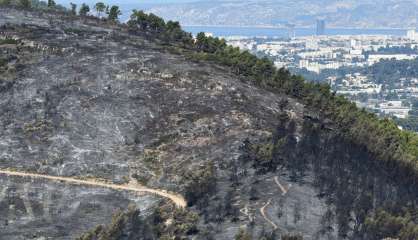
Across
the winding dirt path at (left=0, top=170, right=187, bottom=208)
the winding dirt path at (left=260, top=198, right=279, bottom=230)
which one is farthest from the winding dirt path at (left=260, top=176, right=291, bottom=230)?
the winding dirt path at (left=0, top=170, right=187, bottom=208)

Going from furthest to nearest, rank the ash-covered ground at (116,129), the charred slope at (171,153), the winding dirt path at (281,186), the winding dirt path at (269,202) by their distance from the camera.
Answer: the winding dirt path at (281,186), the ash-covered ground at (116,129), the charred slope at (171,153), the winding dirt path at (269,202)

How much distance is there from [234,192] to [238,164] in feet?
18.7

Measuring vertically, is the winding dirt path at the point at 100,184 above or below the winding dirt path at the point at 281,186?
below

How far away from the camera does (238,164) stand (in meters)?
74.5

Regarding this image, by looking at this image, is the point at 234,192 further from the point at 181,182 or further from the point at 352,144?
the point at 352,144

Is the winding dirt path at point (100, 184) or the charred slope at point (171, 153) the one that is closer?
the charred slope at point (171, 153)

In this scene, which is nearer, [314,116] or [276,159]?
[276,159]

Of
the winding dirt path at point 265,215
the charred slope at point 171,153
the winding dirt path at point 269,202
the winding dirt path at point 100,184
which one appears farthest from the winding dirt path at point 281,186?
the winding dirt path at point 100,184

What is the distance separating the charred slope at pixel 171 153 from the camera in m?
64.9

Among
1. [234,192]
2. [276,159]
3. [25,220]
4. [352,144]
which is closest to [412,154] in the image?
[352,144]

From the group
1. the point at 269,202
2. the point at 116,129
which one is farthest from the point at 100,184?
the point at 269,202

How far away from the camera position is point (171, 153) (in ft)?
253

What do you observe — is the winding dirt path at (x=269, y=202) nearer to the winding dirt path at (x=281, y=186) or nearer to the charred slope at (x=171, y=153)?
the winding dirt path at (x=281, y=186)

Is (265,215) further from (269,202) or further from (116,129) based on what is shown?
(116,129)
